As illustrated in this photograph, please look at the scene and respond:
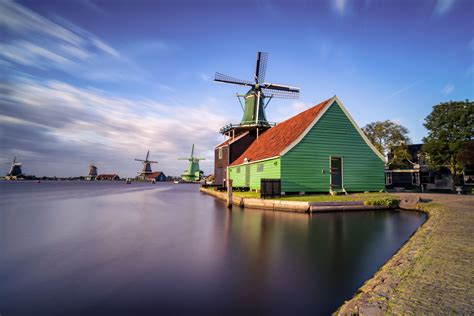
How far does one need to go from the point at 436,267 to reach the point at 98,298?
553 centimetres

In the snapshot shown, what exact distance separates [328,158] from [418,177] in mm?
21672

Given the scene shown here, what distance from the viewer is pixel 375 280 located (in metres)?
3.85

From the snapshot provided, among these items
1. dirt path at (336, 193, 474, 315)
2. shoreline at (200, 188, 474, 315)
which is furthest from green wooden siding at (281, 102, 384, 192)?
dirt path at (336, 193, 474, 315)

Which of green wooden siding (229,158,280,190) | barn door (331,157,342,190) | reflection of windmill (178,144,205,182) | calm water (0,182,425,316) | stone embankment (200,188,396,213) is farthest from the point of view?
reflection of windmill (178,144,205,182)

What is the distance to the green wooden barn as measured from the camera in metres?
16.2

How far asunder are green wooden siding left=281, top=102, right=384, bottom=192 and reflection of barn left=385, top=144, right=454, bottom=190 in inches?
529

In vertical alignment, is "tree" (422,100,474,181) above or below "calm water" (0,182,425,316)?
above

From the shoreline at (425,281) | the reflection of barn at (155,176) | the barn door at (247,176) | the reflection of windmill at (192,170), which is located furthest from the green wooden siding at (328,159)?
the reflection of barn at (155,176)

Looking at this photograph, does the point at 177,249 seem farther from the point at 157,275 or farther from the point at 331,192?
the point at 331,192

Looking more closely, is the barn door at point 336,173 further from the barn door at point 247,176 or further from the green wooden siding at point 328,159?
the barn door at point 247,176

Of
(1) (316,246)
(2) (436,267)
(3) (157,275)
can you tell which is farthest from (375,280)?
(3) (157,275)

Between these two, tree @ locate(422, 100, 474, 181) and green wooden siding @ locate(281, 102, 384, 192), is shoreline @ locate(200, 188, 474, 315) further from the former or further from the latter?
tree @ locate(422, 100, 474, 181)

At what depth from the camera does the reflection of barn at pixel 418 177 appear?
90.4 feet

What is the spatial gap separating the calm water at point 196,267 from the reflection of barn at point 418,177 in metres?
23.9
